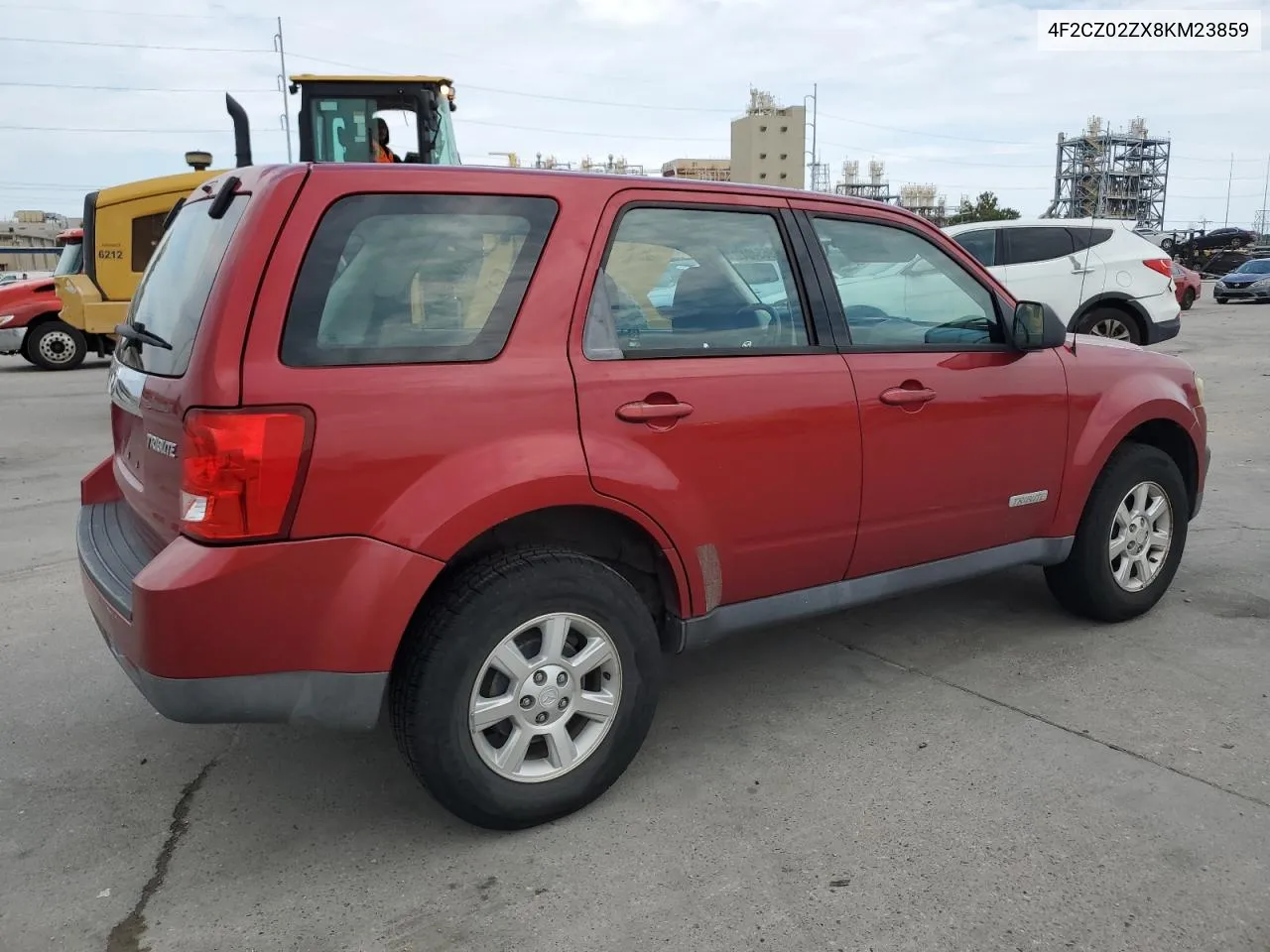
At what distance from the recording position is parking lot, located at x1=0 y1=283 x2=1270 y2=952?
2.37m

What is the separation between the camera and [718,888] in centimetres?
249

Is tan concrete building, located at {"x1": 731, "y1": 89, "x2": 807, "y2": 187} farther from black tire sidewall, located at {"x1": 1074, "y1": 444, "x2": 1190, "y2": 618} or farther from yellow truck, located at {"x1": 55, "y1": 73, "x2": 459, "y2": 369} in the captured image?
black tire sidewall, located at {"x1": 1074, "y1": 444, "x2": 1190, "y2": 618}

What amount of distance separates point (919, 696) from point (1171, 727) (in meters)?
0.81

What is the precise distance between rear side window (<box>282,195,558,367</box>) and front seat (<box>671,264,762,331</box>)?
0.51m

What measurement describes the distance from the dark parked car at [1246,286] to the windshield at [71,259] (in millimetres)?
29306

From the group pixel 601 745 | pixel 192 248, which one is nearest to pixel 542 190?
pixel 192 248

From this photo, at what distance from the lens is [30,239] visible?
77.7 m

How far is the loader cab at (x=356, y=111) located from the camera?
1041 centimetres

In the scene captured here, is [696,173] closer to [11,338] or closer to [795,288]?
[795,288]

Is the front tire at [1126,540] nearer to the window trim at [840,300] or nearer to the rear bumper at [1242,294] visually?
the window trim at [840,300]

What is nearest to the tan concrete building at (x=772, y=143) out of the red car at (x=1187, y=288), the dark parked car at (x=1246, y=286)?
the dark parked car at (x=1246, y=286)

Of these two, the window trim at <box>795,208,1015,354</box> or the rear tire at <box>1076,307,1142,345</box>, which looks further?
the rear tire at <box>1076,307,1142,345</box>

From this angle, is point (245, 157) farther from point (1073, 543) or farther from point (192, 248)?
point (1073, 543)

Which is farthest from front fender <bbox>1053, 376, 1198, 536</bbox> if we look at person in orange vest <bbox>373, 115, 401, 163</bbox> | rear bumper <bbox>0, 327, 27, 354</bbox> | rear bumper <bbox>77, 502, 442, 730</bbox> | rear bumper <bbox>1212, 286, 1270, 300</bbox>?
rear bumper <bbox>1212, 286, 1270, 300</bbox>
